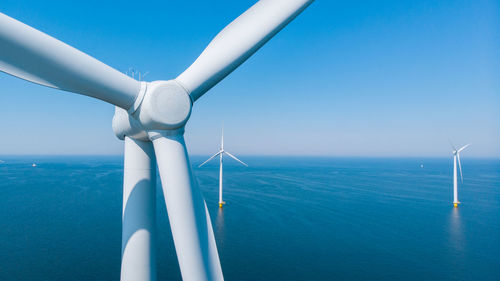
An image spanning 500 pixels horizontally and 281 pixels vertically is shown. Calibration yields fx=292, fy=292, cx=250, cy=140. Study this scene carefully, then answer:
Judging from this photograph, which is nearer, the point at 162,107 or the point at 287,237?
the point at 162,107

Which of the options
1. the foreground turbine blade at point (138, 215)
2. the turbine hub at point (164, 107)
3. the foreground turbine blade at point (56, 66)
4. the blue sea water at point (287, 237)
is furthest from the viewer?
the blue sea water at point (287, 237)

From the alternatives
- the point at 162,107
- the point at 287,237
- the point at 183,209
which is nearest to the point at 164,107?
the point at 162,107

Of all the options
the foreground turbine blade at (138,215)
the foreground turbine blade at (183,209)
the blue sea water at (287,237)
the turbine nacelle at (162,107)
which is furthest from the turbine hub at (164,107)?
the blue sea water at (287,237)

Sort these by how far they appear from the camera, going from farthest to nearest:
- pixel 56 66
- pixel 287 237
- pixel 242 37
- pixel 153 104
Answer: pixel 287 237, pixel 242 37, pixel 153 104, pixel 56 66

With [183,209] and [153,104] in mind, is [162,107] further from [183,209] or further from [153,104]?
[183,209]

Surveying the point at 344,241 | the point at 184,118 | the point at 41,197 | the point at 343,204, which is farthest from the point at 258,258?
the point at 41,197

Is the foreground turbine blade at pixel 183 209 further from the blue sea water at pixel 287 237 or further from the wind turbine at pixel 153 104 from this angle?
the blue sea water at pixel 287 237
